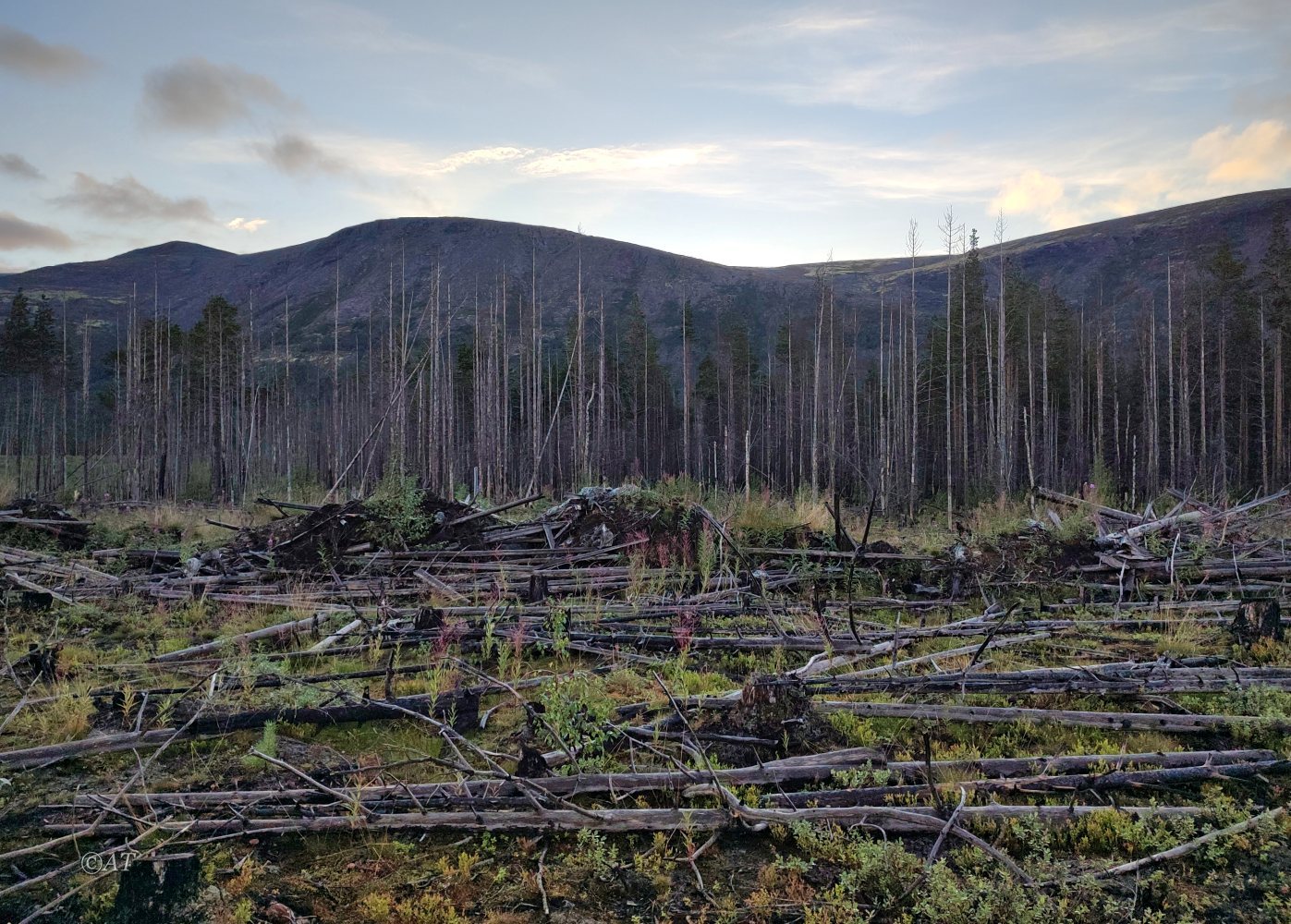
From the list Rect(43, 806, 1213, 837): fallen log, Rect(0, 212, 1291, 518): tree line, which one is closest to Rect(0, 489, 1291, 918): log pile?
Rect(43, 806, 1213, 837): fallen log

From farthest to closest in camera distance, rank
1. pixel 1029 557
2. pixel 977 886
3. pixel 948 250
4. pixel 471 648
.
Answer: pixel 948 250 → pixel 1029 557 → pixel 471 648 → pixel 977 886

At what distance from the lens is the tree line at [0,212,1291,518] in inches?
951

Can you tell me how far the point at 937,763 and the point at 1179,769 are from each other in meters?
1.18

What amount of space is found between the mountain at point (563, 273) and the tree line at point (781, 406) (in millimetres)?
41532

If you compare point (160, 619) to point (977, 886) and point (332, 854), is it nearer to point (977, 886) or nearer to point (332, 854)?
point (332, 854)

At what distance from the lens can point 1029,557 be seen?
8.56m

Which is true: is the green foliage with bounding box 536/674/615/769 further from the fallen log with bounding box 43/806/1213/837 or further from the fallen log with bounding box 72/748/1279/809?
the fallen log with bounding box 43/806/1213/837

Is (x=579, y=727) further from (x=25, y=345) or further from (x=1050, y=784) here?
(x=25, y=345)

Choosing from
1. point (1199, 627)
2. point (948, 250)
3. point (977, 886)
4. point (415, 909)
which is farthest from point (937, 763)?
point (948, 250)

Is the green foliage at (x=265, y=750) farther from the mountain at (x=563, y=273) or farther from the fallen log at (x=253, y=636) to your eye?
the mountain at (x=563, y=273)

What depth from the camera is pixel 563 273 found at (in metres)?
110

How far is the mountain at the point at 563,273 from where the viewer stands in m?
88.5

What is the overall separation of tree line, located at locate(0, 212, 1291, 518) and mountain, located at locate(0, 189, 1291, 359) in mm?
41532

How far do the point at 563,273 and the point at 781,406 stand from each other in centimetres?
7412
